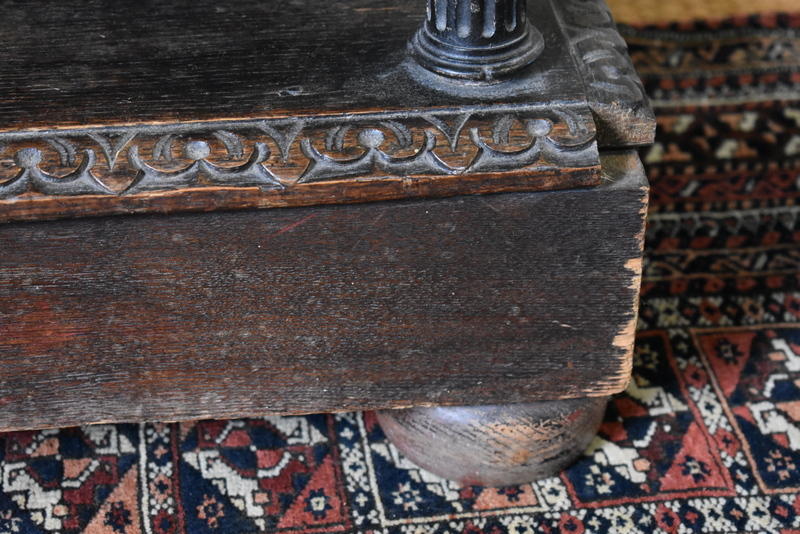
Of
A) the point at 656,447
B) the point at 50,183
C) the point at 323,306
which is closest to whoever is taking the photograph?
the point at 50,183

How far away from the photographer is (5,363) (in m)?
1.10

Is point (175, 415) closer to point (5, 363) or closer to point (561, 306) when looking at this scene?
point (5, 363)

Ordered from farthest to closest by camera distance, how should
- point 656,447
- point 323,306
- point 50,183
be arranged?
point 656,447 → point 323,306 → point 50,183

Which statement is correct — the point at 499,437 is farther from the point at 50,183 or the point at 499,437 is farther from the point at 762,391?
the point at 50,183

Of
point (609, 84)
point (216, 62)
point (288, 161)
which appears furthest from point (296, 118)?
point (609, 84)

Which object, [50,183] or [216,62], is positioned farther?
[216,62]

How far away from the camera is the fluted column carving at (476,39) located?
101 centimetres

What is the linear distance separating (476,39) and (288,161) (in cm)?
25

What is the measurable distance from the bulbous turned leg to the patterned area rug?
3cm

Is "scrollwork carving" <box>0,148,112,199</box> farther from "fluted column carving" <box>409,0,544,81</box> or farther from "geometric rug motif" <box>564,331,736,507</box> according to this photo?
"geometric rug motif" <box>564,331,736,507</box>

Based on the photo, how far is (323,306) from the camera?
1070 mm

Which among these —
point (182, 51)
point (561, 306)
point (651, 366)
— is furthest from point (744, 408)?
point (182, 51)

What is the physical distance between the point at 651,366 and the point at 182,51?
843 mm

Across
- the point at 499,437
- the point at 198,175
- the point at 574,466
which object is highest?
the point at 198,175
